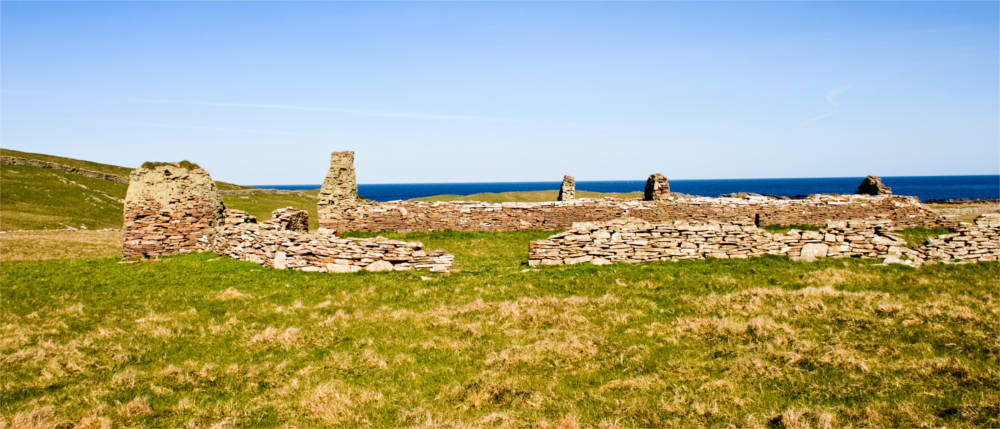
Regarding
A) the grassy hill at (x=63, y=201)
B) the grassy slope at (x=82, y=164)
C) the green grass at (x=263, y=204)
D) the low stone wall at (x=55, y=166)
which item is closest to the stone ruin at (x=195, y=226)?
the grassy hill at (x=63, y=201)

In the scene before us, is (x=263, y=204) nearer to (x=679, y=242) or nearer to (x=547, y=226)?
(x=547, y=226)

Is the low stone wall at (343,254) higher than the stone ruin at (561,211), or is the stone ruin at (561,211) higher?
the stone ruin at (561,211)

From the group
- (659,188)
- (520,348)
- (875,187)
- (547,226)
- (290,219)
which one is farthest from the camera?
(875,187)

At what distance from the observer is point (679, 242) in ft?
46.9

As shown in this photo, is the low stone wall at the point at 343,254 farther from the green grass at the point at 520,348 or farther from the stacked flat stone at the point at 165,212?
the stacked flat stone at the point at 165,212

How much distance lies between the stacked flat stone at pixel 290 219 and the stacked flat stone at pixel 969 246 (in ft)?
65.8

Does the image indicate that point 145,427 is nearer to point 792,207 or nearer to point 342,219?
point 342,219

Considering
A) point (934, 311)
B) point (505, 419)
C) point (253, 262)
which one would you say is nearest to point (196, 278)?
point (253, 262)

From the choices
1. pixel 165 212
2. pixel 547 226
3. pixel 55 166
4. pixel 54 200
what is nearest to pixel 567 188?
pixel 547 226

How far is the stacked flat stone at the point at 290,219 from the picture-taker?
706 inches

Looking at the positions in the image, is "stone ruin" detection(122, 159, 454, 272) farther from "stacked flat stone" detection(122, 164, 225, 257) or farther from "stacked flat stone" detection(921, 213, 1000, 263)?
"stacked flat stone" detection(921, 213, 1000, 263)

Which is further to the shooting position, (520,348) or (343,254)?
(343,254)

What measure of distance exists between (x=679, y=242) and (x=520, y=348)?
7839 mm

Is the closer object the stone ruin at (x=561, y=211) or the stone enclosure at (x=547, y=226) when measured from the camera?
the stone enclosure at (x=547, y=226)
